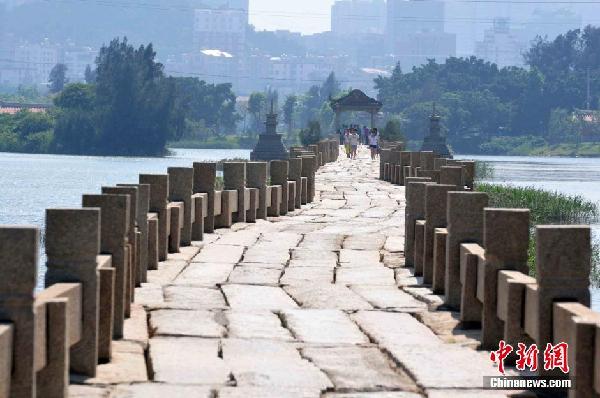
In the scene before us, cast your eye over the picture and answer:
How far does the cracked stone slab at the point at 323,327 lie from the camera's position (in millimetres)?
8859

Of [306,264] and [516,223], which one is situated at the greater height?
[516,223]

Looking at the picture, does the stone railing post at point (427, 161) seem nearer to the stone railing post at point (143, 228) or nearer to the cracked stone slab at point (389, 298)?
the cracked stone slab at point (389, 298)

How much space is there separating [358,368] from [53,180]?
58.0m

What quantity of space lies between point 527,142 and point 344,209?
368 ft

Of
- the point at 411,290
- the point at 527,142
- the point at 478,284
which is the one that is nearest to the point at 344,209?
the point at 411,290

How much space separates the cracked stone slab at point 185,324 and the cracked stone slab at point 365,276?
2.59 metres

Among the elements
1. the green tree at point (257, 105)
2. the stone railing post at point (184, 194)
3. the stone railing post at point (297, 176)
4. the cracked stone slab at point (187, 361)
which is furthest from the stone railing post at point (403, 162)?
the green tree at point (257, 105)

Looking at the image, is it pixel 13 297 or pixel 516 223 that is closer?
pixel 13 297

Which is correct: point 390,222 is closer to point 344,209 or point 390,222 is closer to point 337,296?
point 344,209

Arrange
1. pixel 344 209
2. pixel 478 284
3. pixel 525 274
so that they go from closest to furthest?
pixel 525 274
pixel 478 284
pixel 344 209

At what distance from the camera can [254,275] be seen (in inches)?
479

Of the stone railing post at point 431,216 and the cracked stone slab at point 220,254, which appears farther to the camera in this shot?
the cracked stone slab at point 220,254

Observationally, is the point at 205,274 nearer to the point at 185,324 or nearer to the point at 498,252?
the point at 185,324

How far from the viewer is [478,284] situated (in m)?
9.17
